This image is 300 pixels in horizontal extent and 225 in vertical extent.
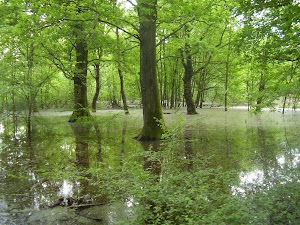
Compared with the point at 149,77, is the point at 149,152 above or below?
below

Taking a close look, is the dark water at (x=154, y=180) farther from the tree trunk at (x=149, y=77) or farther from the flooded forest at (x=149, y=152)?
the tree trunk at (x=149, y=77)

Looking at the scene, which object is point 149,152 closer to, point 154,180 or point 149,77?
point 154,180

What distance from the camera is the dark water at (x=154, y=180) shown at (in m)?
3.11

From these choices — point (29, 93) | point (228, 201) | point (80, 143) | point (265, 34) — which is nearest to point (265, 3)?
point (265, 34)

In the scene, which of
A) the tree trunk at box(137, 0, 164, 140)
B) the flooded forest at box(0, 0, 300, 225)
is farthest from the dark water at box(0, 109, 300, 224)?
the tree trunk at box(137, 0, 164, 140)

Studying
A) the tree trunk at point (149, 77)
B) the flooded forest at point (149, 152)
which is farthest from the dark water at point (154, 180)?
the tree trunk at point (149, 77)

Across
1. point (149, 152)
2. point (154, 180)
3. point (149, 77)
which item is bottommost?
point (154, 180)

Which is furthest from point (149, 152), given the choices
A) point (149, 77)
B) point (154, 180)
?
point (149, 77)

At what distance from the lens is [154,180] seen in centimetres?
498

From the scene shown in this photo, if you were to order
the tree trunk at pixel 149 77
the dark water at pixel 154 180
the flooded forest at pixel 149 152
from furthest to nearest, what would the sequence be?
the tree trunk at pixel 149 77
the flooded forest at pixel 149 152
the dark water at pixel 154 180

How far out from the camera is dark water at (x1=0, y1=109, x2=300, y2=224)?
3.11m

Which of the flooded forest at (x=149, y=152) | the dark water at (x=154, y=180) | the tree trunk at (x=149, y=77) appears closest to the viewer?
the dark water at (x=154, y=180)

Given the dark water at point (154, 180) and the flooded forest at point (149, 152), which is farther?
the flooded forest at point (149, 152)

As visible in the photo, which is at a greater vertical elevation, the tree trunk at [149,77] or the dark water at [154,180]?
the tree trunk at [149,77]
